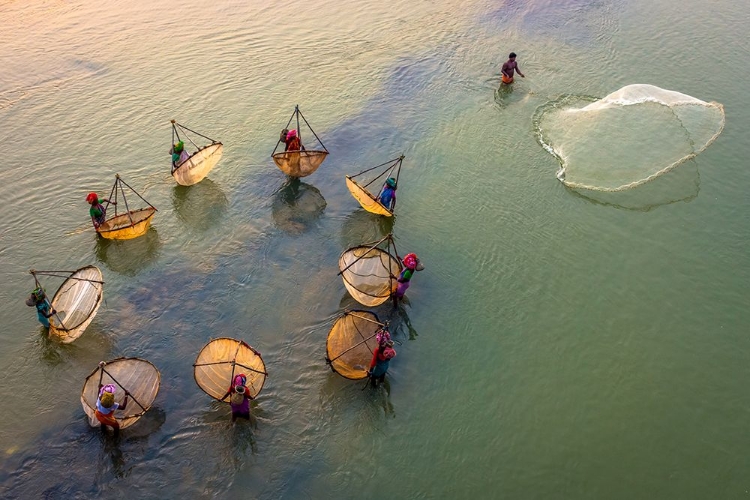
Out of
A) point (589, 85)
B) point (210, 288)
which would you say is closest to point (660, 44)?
point (589, 85)

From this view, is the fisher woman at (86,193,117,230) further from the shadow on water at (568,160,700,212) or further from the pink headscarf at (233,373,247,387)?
the shadow on water at (568,160,700,212)

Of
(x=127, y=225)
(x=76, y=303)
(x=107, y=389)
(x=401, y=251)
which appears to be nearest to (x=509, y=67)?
(x=401, y=251)

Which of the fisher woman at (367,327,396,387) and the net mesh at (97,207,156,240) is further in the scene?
the net mesh at (97,207,156,240)

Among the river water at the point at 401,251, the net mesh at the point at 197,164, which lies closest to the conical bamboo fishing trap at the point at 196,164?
the net mesh at the point at 197,164

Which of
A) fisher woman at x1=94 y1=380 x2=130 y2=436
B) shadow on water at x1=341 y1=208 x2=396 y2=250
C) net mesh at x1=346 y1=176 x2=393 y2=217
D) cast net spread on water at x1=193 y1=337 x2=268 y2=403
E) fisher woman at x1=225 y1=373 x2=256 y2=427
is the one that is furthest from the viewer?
shadow on water at x1=341 y1=208 x2=396 y2=250

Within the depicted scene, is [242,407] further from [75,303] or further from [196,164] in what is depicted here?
[196,164]

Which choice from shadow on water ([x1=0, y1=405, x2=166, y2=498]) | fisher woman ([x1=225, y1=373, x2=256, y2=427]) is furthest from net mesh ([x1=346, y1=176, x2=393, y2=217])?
shadow on water ([x1=0, y1=405, x2=166, y2=498])
